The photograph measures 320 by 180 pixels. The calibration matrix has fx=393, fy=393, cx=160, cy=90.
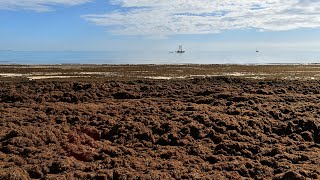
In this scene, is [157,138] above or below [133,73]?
below

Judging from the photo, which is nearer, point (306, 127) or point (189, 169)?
point (189, 169)

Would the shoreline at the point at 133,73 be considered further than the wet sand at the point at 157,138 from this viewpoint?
Yes

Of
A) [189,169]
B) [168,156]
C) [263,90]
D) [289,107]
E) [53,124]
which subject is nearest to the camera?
[189,169]

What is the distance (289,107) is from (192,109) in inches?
177

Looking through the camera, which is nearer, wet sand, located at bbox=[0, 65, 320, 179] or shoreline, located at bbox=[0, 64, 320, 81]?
wet sand, located at bbox=[0, 65, 320, 179]

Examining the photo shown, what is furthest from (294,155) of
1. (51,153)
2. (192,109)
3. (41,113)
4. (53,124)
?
(41,113)

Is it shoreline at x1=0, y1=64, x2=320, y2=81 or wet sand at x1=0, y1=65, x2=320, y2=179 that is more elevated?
shoreline at x1=0, y1=64, x2=320, y2=81

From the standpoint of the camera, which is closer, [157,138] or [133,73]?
[157,138]

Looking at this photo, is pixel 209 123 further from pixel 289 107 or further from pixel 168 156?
pixel 289 107

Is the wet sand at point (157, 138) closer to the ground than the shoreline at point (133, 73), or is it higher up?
closer to the ground

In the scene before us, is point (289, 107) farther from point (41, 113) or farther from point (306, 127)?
point (41, 113)

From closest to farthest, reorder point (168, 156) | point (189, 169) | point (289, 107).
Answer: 1. point (189, 169)
2. point (168, 156)
3. point (289, 107)

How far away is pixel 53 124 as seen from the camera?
13164 millimetres

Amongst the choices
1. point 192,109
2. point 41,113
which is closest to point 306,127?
point 192,109
